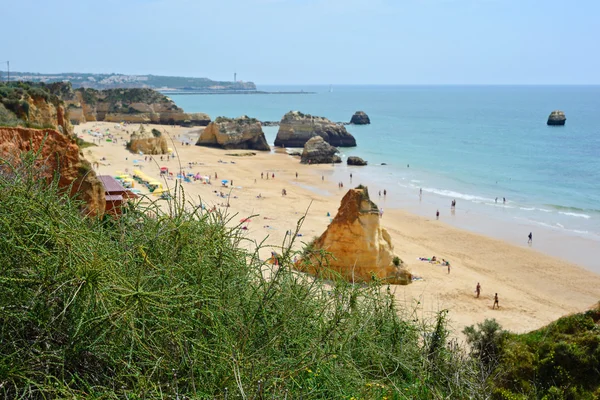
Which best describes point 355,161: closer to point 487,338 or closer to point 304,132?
point 304,132

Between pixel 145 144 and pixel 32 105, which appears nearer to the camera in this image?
pixel 32 105

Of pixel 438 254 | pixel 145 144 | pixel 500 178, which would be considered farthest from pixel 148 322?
pixel 145 144

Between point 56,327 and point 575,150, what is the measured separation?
77.3 metres

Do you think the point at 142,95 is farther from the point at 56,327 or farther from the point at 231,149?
the point at 56,327

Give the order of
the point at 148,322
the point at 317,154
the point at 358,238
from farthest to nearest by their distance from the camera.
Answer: the point at 317,154, the point at 358,238, the point at 148,322

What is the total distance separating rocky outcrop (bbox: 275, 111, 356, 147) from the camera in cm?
7319

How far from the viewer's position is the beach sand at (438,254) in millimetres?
19734

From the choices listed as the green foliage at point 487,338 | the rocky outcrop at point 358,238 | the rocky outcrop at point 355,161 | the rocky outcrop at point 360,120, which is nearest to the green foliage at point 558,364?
the green foliage at point 487,338

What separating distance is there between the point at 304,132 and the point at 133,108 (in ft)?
130

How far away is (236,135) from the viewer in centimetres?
6750

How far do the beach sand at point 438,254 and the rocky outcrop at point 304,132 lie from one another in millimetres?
23121

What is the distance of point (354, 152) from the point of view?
68.8m

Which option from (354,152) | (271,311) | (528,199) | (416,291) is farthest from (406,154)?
(271,311)

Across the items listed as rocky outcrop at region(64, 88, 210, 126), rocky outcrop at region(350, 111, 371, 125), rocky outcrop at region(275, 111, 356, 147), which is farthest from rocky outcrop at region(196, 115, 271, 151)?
rocky outcrop at region(350, 111, 371, 125)
